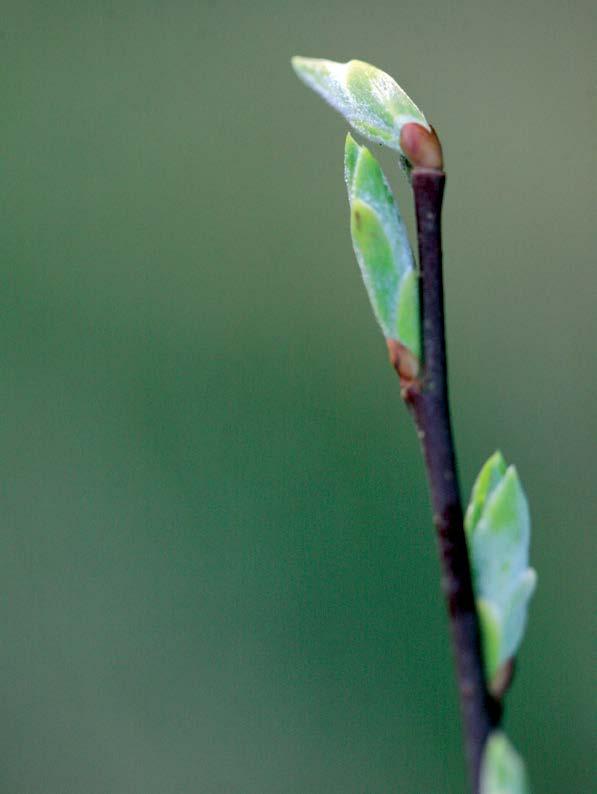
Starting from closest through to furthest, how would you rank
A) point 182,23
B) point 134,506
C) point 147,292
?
point 134,506
point 147,292
point 182,23

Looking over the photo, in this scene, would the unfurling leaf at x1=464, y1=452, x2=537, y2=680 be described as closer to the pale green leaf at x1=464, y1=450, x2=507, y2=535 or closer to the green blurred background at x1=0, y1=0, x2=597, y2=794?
the pale green leaf at x1=464, y1=450, x2=507, y2=535

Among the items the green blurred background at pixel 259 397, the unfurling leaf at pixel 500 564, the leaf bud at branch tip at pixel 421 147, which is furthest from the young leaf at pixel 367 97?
the green blurred background at pixel 259 397

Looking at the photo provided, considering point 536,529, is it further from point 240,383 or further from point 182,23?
point 182,23

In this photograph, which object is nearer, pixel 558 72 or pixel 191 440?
pixel 191 440

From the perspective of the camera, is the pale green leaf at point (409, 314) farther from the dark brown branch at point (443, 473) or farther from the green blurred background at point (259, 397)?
the green blurred background at point (259, 397)

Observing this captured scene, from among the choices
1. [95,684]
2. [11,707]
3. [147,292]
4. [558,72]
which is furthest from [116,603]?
[558,72]

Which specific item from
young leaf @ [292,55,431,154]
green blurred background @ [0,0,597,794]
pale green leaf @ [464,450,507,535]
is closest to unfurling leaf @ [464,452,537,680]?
pale green leaf @ [464,450,507,535]
